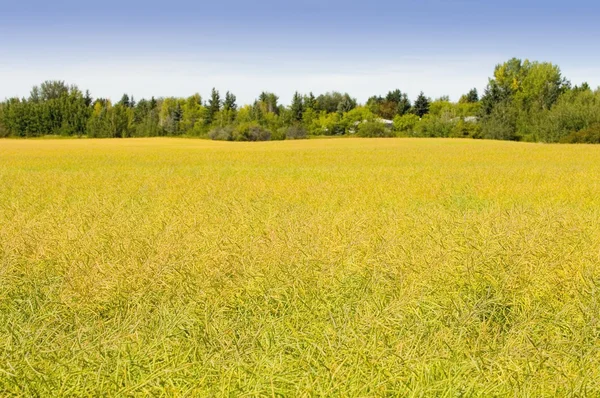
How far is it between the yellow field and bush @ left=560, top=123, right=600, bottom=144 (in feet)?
163

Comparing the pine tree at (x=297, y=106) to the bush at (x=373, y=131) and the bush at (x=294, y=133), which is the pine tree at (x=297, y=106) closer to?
the bush at (x=294, y=133)

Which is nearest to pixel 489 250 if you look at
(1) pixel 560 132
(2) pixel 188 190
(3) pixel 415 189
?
(3) pixel 415 189

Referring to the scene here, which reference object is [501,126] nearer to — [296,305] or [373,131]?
[373,131]

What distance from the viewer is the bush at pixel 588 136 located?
51044mm

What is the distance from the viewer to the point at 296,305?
457 centimetres

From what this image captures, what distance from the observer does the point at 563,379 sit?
3244 mm

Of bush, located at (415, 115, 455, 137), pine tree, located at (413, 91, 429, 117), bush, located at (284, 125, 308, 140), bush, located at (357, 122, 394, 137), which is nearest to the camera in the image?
bush, located at (357, 122, 394, 137)

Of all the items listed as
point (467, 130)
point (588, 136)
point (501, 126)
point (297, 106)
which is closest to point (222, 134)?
point (297, 106)

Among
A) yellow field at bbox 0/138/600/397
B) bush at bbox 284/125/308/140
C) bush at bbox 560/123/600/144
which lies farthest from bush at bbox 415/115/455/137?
yellow field at bbox 0/138/600/397

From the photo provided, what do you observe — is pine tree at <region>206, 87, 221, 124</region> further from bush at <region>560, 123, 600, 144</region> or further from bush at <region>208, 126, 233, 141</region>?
bush at <region>560, 123, 600, 144</region>

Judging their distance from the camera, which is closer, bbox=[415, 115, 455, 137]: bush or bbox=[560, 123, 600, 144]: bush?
bbox=[560, 123, 600, 144]: bush

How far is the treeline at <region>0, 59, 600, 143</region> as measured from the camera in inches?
2537

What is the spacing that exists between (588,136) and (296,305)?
179 feet

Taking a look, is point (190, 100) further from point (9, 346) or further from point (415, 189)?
point (9, 346)
